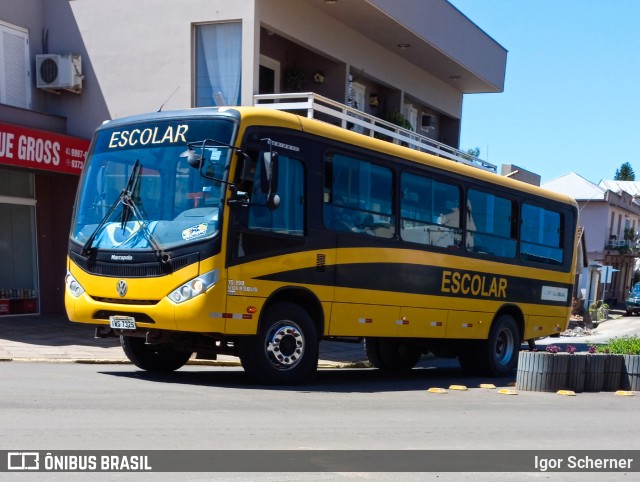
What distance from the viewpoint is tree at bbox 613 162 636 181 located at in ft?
393

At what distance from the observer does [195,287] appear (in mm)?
9766

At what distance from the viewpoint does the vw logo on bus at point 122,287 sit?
1016 centimetres

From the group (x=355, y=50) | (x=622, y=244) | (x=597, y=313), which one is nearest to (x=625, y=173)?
(x=622, y=244)

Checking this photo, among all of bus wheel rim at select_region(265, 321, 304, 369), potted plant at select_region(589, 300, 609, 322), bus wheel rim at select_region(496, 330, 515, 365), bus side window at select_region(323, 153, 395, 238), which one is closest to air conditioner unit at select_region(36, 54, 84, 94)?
bus side window at select_region(323, 153, 395, 238)

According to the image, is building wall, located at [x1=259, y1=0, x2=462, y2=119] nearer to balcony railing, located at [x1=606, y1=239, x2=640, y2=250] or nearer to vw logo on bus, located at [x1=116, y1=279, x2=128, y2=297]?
vw logo on bus, located at [x1=116, y1=279, x2=128, y2=297]

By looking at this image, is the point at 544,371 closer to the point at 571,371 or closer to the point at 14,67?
the point at 571,371

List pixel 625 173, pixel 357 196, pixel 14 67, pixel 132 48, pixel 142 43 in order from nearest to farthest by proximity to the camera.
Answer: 1. pixel 357 196
2. pixel 142 43
3. pixel 132 48
4. pixel 14 67
5. pixel 625 173

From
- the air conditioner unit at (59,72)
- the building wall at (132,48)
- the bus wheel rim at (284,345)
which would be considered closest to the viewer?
the bus wheel rim at (284,345)

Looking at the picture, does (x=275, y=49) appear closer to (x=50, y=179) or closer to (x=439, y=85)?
(x=50, y=179)

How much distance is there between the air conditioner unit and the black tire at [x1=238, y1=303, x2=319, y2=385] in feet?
33.8

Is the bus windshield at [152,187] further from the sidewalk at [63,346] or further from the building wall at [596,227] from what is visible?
the building wall at [596,227]

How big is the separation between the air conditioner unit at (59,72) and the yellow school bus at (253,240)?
8.17 m

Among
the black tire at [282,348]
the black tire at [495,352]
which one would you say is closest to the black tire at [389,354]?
the black tire at [495,352]

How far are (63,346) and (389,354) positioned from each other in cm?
599
